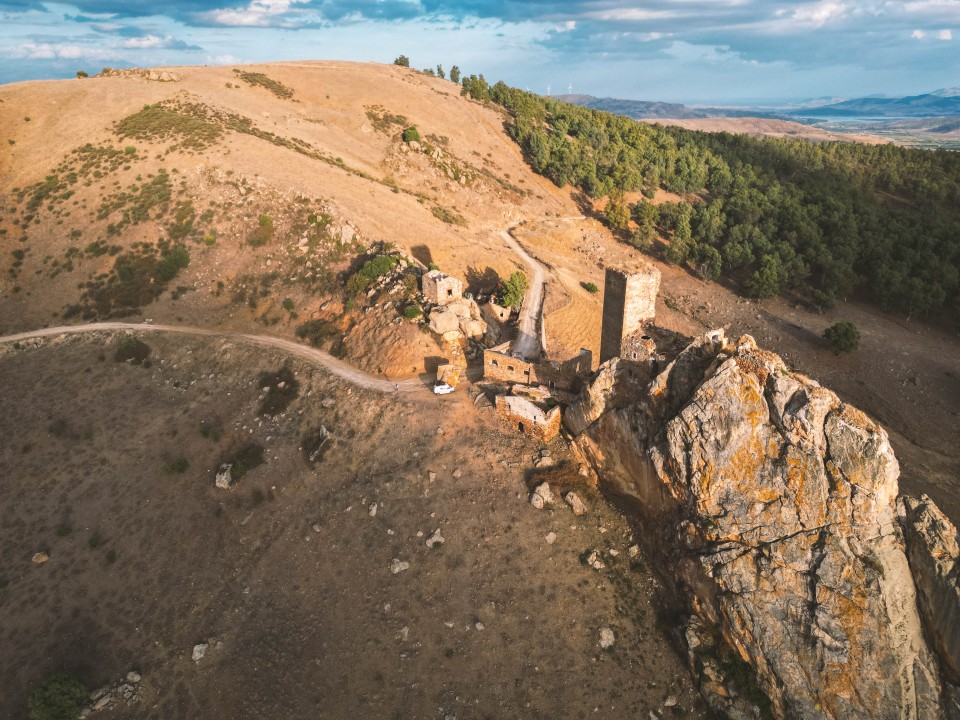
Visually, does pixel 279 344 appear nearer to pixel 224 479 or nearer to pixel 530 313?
pixel 224 479

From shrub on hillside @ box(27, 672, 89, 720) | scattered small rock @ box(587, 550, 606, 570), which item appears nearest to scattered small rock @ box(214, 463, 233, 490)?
shrub on hillside @ box(27, 672, 89, 720)

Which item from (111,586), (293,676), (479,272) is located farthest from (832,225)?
(111,586)

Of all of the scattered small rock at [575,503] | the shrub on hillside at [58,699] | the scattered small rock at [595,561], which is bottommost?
the shrub on hillside at [58,699]

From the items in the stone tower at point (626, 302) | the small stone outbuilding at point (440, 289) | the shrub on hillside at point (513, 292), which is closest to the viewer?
the stone tower at point (626, 302)

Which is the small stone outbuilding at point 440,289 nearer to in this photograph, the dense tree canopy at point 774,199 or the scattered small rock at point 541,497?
the scattered small rock at point 541,497

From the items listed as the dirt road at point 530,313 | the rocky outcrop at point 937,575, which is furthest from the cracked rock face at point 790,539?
the dirt road at point 530,313
